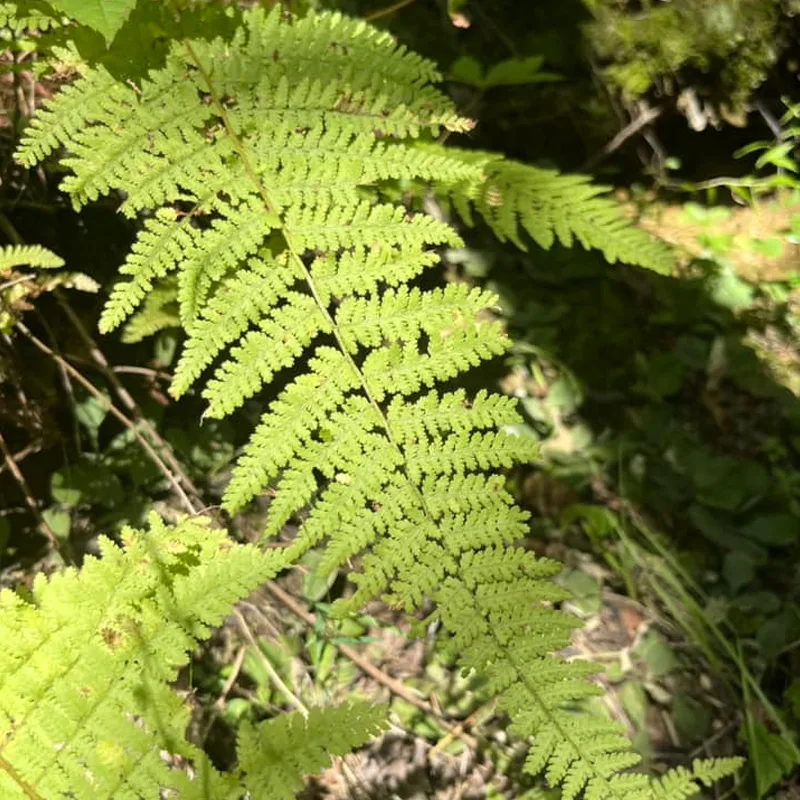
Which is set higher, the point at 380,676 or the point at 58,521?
the point at 58,521

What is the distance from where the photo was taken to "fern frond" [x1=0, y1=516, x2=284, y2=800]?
4.14 feet

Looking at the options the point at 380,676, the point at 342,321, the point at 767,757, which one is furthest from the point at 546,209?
the point at 767,757

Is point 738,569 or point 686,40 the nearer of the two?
point 738,569

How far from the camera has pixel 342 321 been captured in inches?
56.8

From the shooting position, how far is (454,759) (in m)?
2.02

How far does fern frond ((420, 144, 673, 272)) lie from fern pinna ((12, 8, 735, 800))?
28 cm

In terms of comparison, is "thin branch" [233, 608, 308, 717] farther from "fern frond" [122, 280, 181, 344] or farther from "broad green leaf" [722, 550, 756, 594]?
"broad green leaf" [722, 550, 756, 594]

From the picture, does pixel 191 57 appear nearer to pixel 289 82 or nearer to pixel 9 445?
pixel 289 82

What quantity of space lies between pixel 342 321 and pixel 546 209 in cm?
79

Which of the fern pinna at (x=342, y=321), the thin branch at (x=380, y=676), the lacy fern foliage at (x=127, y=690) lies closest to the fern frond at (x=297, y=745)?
the lacy fern foliage at (x=127, y=690)

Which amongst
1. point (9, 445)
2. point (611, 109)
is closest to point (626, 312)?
point (611, 109)

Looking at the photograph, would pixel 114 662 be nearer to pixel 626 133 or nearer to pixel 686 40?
pixel 626 133

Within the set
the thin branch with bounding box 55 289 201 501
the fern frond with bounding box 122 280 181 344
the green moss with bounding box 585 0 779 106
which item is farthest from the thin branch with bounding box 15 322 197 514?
the green moss with bounding box 585 0 779 106

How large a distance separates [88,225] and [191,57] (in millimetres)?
628
